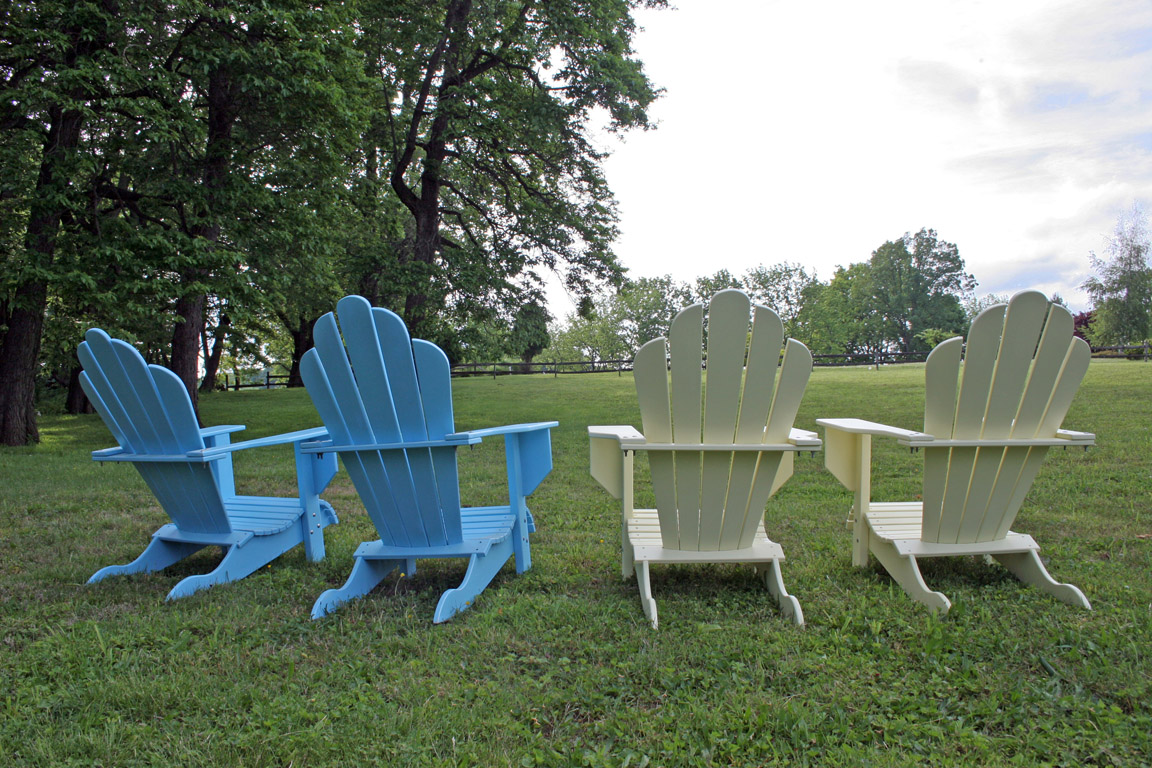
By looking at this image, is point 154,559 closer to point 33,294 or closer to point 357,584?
point 357,584

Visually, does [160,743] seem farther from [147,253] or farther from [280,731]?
[147,253]

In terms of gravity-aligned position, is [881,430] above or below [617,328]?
below

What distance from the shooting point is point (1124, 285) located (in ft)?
126

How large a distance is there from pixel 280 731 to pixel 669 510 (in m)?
1.55

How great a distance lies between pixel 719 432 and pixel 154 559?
2.87 meters

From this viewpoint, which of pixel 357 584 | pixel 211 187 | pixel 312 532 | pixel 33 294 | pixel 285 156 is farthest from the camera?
pixel 285 156

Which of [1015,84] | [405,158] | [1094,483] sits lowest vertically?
[1094,483]

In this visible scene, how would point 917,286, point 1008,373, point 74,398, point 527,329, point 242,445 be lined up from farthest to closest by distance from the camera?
point 917,286, point 74,398, point 527,329, point 242,445, point 1008,373

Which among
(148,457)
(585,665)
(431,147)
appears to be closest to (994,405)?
(585,665)

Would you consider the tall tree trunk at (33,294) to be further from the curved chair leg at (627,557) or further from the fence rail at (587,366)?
the fence rail at (587,366)

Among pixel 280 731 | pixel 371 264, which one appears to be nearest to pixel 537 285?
pixel 371 264

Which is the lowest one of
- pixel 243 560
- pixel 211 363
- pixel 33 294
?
pixel 243 560

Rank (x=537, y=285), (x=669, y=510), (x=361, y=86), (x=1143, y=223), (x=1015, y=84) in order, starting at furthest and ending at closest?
1. (x=1143, y=223)
2. (x=537, y=285)
3. (x=361, y=86)
4. (x=1015, y=84)
5. (x=669, y=510)

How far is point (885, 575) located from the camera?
2.95m
